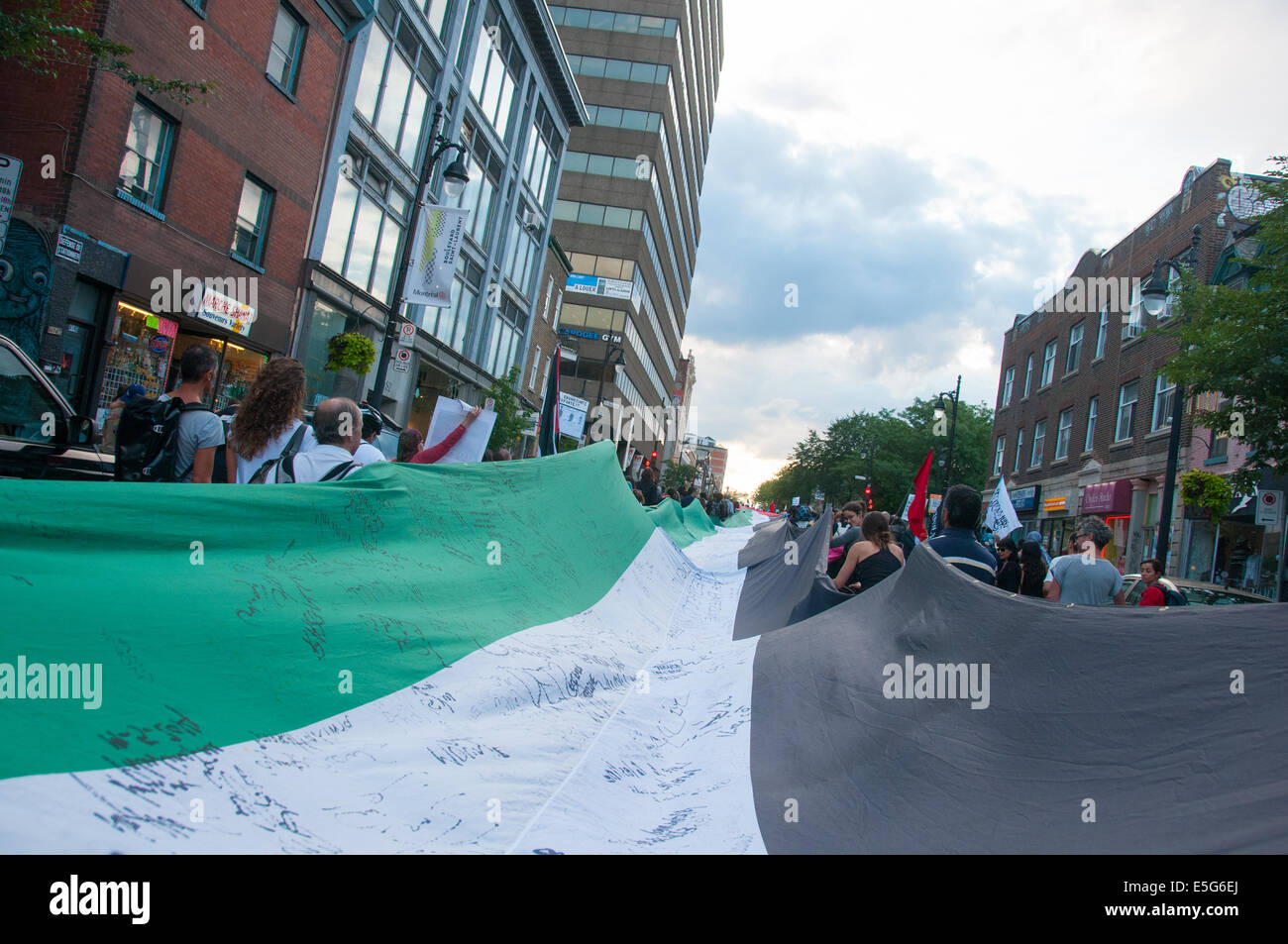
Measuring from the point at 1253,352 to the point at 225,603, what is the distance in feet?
50.2

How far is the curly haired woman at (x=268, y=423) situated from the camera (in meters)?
4.75

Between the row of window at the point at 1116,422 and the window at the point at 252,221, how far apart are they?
71.4 feet

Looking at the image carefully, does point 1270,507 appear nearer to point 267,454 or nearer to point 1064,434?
point 267,454

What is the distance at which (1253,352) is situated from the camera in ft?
44.2

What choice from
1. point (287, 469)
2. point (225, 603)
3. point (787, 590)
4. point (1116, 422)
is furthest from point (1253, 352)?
point (225, 603)

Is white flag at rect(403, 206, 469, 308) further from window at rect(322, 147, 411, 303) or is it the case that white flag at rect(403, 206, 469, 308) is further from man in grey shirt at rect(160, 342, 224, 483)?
man in grey shirt at rect(160, 342, 224, 483)

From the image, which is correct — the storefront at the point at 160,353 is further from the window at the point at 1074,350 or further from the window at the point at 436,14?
the window at the point at 1074,350

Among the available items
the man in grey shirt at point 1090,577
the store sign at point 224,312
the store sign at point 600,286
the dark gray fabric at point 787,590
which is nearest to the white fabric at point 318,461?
the dark gray fabric at point 787,590

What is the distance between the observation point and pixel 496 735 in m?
3.56
